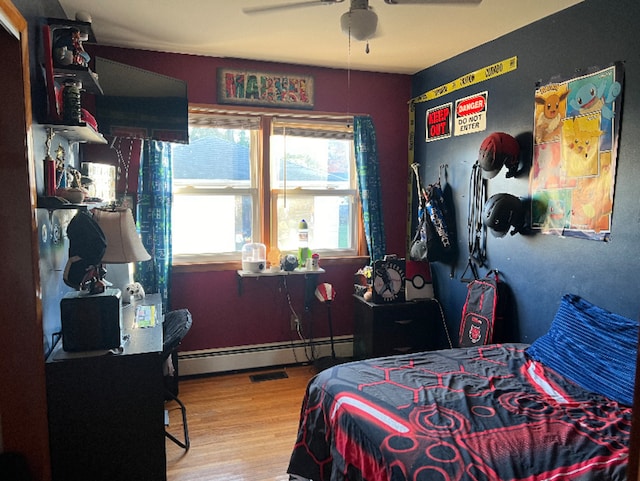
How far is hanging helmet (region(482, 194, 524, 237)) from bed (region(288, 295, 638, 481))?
564mm

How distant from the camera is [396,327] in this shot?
3.49m

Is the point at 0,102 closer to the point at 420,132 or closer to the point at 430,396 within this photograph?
the point at 430,396

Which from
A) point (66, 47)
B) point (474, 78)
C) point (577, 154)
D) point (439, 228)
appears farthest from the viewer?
point (439, 228)

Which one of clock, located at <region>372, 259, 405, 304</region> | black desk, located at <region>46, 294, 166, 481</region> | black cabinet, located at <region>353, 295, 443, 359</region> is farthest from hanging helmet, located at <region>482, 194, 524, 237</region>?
black desk, located at <region>46, 294, 166, 481</region>

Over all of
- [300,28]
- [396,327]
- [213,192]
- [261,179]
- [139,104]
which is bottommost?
[396,327]

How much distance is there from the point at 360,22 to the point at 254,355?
274 cm

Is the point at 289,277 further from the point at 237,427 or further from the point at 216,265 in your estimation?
the point at 237,427

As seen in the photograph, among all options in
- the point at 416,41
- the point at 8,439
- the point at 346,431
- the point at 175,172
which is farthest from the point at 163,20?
the point at 346,431

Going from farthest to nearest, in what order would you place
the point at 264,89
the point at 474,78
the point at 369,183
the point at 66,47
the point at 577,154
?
the point at 369,183
the point at 264,89
the point at 474,78
the point at 577,154
the point at 66,47

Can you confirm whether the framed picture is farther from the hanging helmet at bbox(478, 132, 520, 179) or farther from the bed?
the bed

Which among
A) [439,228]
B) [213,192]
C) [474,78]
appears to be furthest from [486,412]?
[213,192]

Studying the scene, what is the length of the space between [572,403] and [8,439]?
237cm

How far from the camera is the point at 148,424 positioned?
1974mm

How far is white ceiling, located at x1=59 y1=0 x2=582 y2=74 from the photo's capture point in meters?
2.49
